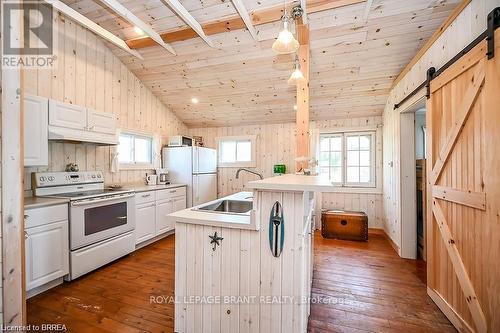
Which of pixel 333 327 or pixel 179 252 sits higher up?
pixel 179 252

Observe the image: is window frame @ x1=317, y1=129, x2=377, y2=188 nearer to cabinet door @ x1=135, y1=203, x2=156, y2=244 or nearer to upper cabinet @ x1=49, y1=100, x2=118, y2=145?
cabinet door @ x1=135, y1=203, x2=156, y2=244

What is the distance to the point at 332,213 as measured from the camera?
12.9ft

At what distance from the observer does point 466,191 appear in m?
1.64

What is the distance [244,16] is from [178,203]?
3116 mm

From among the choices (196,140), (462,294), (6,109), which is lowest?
(462,294)

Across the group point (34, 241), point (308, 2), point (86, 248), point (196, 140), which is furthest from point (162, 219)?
point (308, 2)

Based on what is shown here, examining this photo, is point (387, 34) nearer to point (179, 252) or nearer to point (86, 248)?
point (179, 252)

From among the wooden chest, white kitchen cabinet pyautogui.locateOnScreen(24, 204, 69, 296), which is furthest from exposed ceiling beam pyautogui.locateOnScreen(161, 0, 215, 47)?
the wooden chest

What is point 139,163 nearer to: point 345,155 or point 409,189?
point 345,155

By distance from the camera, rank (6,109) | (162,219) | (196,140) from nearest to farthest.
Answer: (6,109)
(162,219)
(196,140)

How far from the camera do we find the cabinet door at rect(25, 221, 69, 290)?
6.57ft

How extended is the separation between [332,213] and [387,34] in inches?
108

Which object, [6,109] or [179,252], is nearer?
[6,109]

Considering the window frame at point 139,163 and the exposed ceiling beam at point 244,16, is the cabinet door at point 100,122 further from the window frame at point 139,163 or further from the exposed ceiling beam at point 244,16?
the exposed ceiling beam at point 244,16
